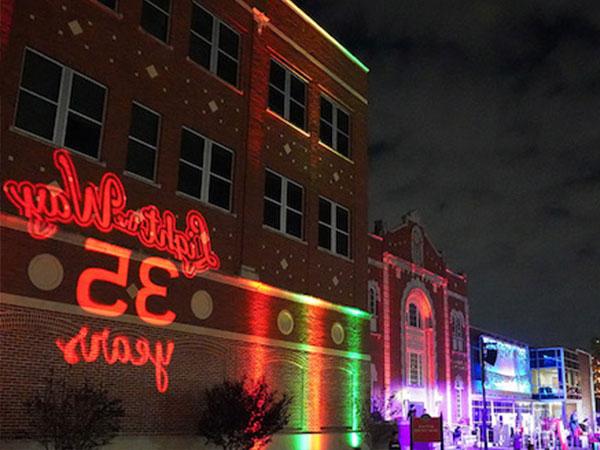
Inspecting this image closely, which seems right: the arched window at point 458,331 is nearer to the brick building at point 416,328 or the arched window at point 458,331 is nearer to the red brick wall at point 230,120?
the brick building at point 416,328

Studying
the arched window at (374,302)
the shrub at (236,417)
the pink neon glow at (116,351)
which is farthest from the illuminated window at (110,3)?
the arched window at (374,302)

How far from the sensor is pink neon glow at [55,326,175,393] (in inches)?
604

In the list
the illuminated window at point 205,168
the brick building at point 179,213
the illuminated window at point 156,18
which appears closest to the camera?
the brick building at point 179,213

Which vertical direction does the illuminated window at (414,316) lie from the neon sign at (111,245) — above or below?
above

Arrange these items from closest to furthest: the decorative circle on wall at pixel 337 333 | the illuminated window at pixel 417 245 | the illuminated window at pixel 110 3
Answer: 1. the illuminated window at pixel 110 3
2. the decorative circle on wall at pixel 337 333
3. the illuminated window at pixel 417 245

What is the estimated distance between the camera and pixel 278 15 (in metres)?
24.2

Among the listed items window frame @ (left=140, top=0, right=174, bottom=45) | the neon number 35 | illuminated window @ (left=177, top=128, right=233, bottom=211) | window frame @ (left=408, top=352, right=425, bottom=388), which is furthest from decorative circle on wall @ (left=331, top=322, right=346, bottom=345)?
window frame @ (left=408, top=352, right=425, bottom=388)

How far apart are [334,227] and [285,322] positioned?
16.2ft

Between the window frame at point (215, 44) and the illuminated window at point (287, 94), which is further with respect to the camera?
the illuminated window at point (287, 94)

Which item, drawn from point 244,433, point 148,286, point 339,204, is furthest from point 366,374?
point 148,286

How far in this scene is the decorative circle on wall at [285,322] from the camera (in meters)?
21.7

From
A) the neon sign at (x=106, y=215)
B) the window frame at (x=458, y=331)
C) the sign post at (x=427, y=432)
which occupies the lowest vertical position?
the sign post at (x=427, y=432)

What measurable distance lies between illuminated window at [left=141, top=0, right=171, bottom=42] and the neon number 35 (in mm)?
6422

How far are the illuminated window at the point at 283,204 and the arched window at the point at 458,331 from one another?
82.8 feet
